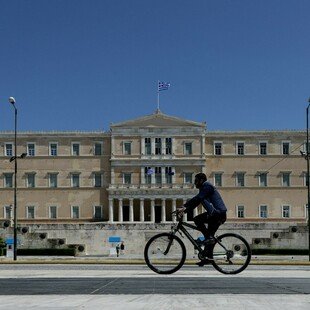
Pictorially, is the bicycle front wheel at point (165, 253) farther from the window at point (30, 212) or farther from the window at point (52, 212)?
the window at point (30, 212)

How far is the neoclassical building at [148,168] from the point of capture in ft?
261

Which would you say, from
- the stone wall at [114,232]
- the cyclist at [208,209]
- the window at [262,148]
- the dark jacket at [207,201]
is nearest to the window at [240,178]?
the window at [262,148]

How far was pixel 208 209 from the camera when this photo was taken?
38.2 feet

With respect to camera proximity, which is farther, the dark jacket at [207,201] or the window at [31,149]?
the window at [31,149]

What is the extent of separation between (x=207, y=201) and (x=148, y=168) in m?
68.1

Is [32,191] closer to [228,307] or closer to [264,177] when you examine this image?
[264,177]

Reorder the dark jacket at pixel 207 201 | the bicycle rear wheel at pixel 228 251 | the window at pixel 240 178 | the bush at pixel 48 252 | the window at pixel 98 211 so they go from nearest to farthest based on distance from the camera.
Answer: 1. the dark jacket at pixel 207 201
2. the bicycle rear wheel at pixel 228 251
3. the bush at pixel 48 252
4. the window at pixel 98 211
5. the window at pixel 240 178

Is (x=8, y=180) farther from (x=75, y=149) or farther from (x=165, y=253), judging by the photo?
(x=165, y=253)

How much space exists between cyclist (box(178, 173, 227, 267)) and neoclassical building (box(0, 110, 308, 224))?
67197mm

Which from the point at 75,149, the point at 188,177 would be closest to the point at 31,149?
the point at 75,149

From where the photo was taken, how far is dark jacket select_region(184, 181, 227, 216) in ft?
38.0

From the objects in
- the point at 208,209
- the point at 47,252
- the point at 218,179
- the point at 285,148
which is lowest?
the point at 47,252

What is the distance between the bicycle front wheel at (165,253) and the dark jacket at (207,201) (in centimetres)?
76

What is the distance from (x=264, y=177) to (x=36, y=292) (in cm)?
6929
